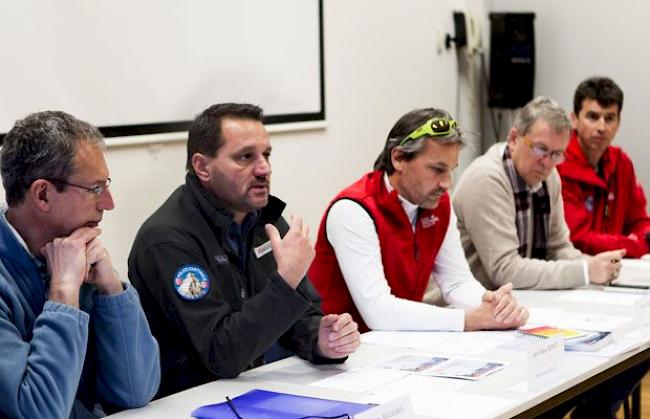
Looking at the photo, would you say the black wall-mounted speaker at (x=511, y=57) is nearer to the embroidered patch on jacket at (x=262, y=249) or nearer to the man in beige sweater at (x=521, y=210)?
the man in beige sweater at (x=521, y=210)

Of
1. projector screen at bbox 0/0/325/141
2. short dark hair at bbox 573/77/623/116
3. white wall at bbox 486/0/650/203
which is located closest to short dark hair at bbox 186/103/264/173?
projector screen at bbox 0/0/325/141

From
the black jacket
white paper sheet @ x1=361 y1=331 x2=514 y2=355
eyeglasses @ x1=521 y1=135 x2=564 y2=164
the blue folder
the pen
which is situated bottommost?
the pen

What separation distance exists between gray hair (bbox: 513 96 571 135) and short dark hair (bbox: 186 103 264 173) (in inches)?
55.0

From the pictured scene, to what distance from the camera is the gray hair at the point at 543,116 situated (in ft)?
12.8

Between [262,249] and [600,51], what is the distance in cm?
363

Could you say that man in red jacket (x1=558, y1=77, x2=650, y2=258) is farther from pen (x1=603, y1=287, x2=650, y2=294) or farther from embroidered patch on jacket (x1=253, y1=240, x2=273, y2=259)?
embroidered patch on jacket (x1=253, y1=240, x2=273, y2=259)

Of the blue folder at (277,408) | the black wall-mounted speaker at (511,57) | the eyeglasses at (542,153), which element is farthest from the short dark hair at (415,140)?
the black wall-mounted speaker at (511,57)

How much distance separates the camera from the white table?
2.29 meters

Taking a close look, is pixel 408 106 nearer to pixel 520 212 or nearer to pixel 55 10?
pixel 520 212

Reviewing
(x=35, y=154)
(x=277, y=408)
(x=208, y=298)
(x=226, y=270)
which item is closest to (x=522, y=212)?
(x=226, y=270)

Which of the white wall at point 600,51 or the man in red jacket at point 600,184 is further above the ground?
the white wall at point 600,51

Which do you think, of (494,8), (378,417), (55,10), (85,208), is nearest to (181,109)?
(55,10)

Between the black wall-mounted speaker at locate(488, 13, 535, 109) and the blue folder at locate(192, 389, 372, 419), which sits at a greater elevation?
the black wall-mounted speaker at locate(488, 13, 535, 109)

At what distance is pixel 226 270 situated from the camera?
274cm
